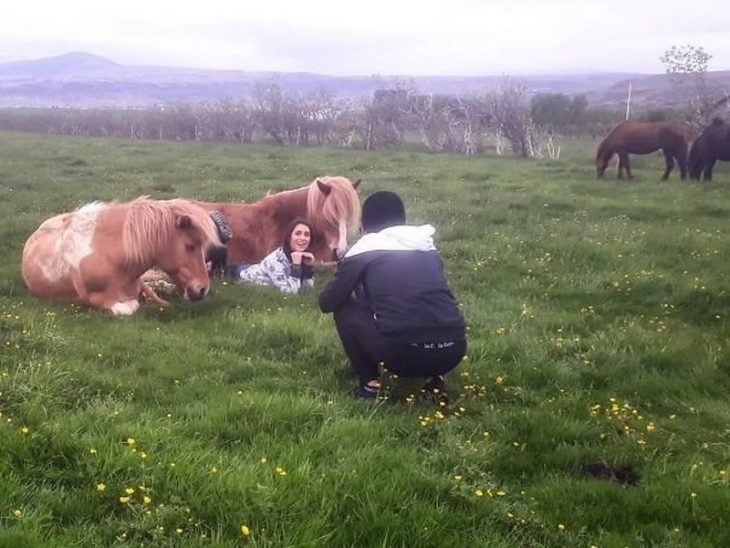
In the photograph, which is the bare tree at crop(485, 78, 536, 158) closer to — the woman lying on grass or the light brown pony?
the light brown pony

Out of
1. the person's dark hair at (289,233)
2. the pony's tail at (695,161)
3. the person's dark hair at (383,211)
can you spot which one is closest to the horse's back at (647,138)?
the pony's tail at (695,161)

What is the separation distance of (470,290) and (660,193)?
1056 centimetres

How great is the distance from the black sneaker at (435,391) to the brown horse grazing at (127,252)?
348 cm

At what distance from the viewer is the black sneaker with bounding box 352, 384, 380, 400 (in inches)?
246

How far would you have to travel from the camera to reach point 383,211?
647cm

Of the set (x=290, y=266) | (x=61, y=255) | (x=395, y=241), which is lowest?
(x=290, y=266)

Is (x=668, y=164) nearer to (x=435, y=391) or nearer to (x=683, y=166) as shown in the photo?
(x=683, y=166)

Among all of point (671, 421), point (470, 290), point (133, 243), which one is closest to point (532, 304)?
point (470, 290)

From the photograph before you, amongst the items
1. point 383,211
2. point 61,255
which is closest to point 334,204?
point 61,255

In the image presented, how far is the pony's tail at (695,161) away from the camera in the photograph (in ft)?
71.8

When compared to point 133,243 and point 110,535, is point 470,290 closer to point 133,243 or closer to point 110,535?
point 133,243

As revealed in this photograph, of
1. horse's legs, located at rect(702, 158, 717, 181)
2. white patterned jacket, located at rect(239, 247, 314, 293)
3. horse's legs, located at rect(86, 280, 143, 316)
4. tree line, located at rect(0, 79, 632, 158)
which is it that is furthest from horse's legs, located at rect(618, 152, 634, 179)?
horse's legs, located at rect(86, 280, 143, 316)

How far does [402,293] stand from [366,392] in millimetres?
896

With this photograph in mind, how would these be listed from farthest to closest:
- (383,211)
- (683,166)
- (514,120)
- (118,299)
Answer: (514,120), (683,166), (118,299), (383,211)
